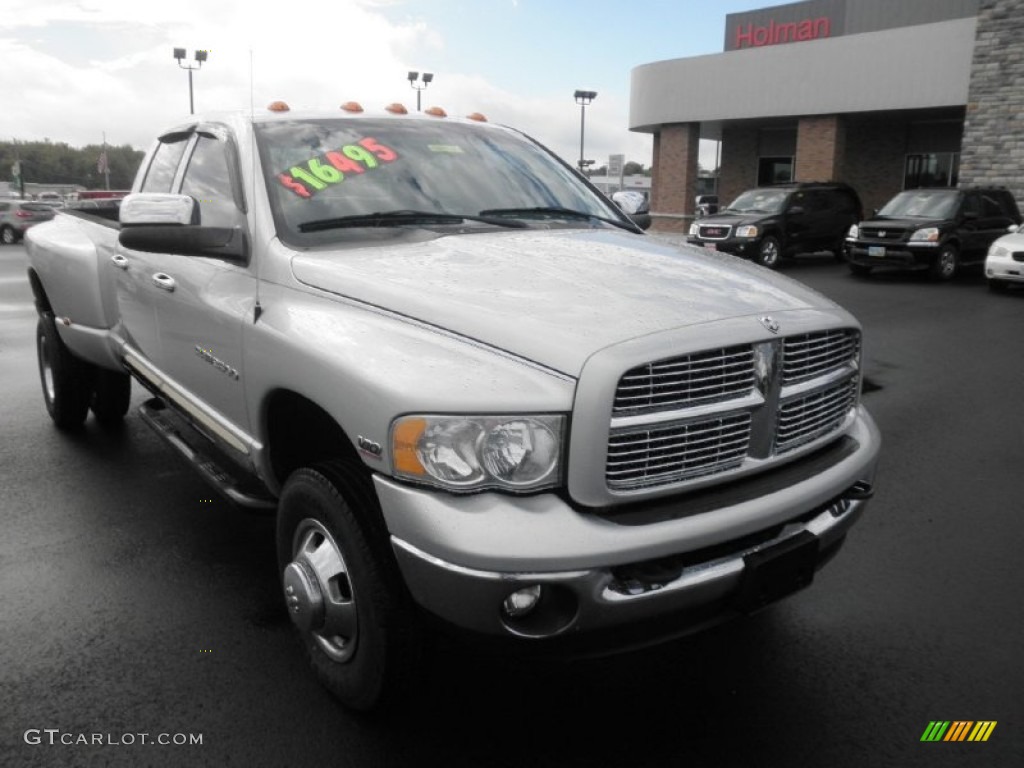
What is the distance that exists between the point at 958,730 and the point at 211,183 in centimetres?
347

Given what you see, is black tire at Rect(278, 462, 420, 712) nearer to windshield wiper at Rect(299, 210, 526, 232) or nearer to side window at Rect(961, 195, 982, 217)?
windshield wiper at Rect(299, 210, 526, 232)

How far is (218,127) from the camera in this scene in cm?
388

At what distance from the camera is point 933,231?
16.4m

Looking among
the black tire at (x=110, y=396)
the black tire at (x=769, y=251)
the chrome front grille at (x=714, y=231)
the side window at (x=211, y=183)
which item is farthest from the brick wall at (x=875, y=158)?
the side window at (x=211, y=183)

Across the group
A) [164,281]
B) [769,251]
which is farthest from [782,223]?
[164,281]

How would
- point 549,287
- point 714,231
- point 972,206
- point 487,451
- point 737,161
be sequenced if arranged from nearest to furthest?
point 487,451 < point 549,287 < point 972,206 < point 714,231 < point 737,161

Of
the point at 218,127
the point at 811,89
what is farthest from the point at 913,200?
the point at 218,127

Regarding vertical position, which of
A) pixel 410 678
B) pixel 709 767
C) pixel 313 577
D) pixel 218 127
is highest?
pixel 218 127

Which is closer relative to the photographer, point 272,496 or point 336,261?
point 336,261

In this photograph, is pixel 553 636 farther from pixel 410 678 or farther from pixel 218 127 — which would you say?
pixel 218 127

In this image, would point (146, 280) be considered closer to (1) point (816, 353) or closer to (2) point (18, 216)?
(1) point (816, 353)

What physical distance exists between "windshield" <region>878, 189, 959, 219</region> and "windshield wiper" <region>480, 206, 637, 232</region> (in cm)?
1521

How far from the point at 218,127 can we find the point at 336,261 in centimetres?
134

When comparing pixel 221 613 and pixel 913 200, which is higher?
pixel 913 200
